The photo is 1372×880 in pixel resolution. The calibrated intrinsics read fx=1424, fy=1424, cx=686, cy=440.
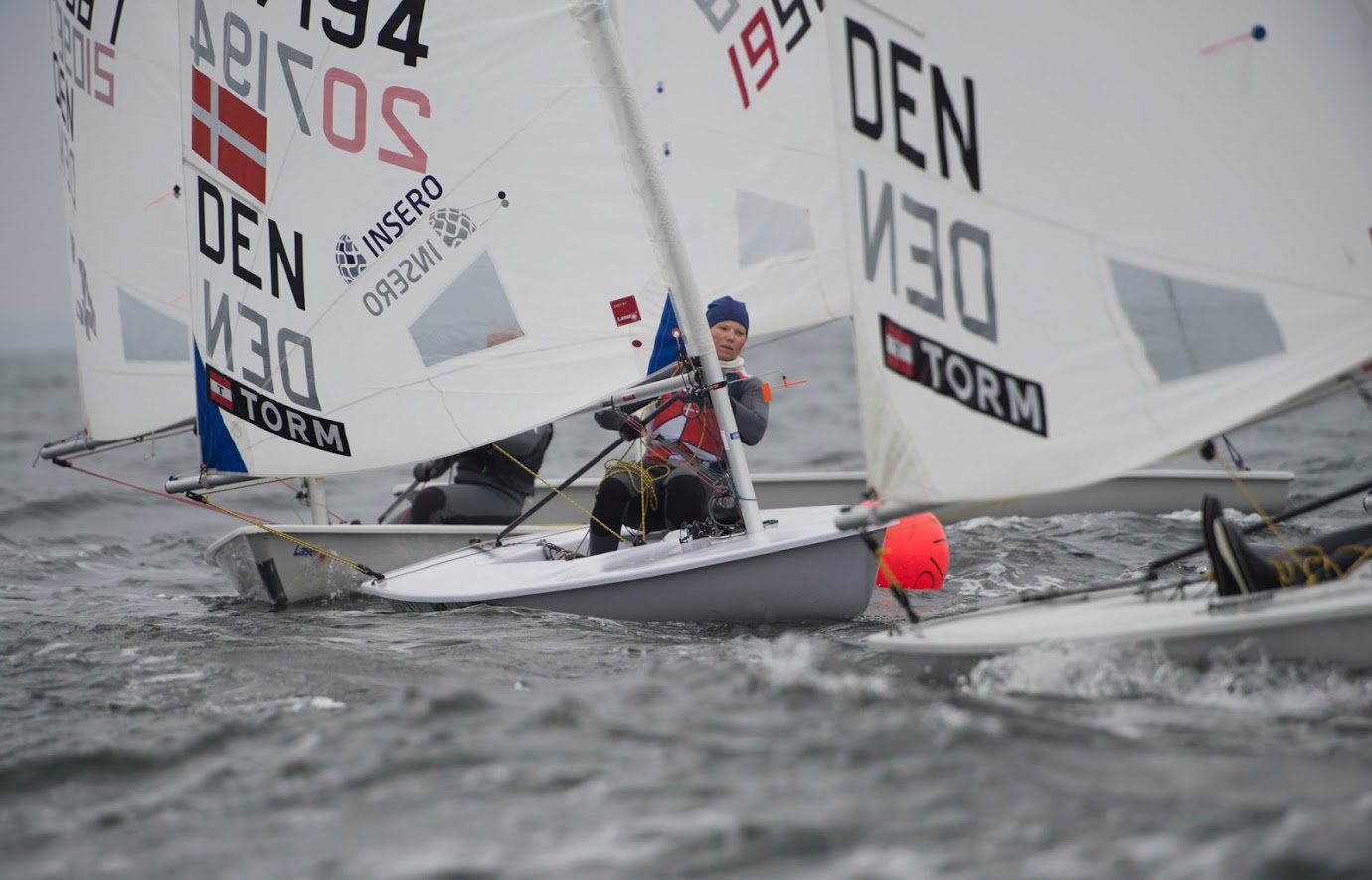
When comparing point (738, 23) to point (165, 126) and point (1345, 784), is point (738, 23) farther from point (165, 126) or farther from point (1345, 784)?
point (1345, 784)

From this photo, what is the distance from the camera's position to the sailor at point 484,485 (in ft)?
20.4

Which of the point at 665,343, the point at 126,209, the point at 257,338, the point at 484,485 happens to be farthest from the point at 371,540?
the point at 126,209

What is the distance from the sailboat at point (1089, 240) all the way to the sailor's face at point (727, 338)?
1.86m

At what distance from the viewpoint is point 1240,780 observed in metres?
2.67

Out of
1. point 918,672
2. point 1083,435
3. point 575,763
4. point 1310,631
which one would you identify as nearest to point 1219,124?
point 1083,435

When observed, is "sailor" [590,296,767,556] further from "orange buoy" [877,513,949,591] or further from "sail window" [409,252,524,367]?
"orange buoy" [877,513,949,591]

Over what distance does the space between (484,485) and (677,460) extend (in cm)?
151

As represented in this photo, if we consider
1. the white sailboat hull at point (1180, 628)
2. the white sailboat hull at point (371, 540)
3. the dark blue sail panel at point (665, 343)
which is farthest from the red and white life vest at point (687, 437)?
the white sailboat hull at point (1180, 628)

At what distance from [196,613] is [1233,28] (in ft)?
14.2

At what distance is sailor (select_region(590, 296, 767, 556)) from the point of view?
16.8 ft

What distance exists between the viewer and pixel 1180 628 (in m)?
3.10

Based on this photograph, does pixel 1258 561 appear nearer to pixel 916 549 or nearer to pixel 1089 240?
pixel 1089 240

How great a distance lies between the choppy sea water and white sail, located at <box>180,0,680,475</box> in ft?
3.04

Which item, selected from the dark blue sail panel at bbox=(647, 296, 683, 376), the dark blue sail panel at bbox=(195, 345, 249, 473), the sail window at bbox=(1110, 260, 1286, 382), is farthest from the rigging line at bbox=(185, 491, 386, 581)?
the sail window at bbox=(1110, 260, 1286, 382)
